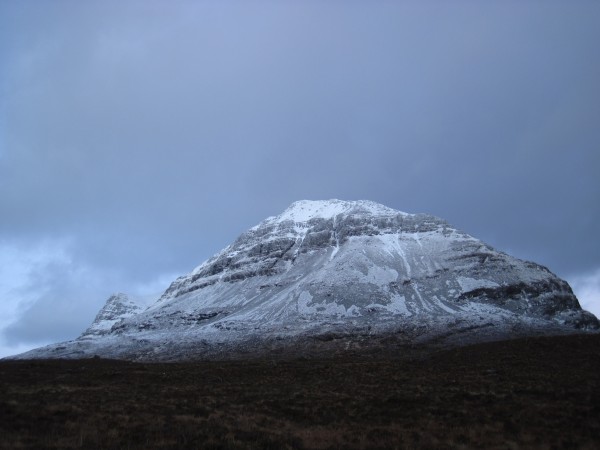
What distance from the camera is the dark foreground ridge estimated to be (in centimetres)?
1855

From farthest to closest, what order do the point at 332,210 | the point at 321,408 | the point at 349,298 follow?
the point at 332,210
the point at 349,298
the point at 321,408

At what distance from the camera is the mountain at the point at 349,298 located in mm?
82938

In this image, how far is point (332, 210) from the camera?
186500mm

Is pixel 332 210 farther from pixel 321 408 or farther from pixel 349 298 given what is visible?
pixel 321 408

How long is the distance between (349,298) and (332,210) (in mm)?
80271

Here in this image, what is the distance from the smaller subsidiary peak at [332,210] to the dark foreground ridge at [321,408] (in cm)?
13763

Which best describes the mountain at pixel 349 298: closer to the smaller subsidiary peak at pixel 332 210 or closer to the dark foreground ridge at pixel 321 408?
the smaller subsidiary peak at pixel 332 210

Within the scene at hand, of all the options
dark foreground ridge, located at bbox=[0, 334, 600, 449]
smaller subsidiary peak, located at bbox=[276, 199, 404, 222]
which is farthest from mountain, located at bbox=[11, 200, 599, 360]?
dark foreground ridge, located at bbox=[0, 334, 600, 449]

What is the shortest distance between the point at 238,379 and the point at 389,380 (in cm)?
1319

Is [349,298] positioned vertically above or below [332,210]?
below

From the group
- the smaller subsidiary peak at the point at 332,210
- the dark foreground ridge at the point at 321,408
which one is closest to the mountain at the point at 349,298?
the smaller subsidiary peak at the point at 332,210

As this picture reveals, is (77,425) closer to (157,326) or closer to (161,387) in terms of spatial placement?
(161,387)

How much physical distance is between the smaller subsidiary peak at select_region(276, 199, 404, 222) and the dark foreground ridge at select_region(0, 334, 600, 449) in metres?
138

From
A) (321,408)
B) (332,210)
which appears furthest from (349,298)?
(321,408)
